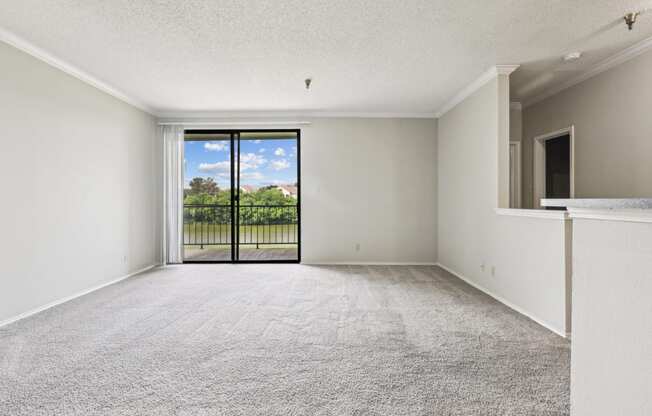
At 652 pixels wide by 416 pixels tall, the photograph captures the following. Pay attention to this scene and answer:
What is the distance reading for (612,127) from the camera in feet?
11.8

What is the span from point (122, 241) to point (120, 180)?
888 millimetres

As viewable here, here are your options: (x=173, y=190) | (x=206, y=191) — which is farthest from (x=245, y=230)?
(x=173, y=190)

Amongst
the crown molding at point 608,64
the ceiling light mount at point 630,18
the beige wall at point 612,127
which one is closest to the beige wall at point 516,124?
the crown molding at point 608,64

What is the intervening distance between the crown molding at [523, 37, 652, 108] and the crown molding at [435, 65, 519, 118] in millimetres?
923

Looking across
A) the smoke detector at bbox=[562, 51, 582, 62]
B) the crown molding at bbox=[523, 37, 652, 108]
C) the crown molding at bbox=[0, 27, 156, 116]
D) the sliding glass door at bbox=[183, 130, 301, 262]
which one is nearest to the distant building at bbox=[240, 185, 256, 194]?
the sliding glass door at bbox=[183, 130, 301, 262]

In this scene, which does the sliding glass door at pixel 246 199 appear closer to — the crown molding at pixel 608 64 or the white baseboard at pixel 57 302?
the white baseboard at pixel 57 302

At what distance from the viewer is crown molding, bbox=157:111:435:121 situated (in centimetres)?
568

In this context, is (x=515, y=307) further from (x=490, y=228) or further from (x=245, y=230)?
(x=245, y=230)

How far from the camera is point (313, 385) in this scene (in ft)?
6.40

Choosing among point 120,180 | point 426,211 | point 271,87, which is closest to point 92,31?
point 271,87

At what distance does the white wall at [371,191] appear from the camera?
5789 mm

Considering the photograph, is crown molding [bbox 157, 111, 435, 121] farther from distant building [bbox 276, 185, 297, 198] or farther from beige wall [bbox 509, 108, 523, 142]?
distant building [bbox 276, 185, 297, 198]

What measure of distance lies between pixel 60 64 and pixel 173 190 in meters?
2.50

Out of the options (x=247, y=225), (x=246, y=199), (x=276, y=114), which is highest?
(x=276, y=114)
